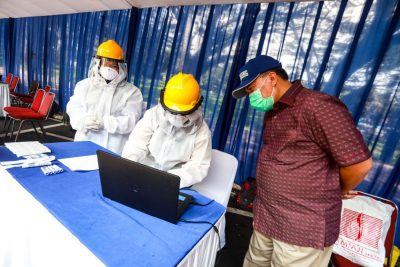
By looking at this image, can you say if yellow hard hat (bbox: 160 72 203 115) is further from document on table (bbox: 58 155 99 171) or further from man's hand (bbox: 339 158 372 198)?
man's hand (bbox: 339 158 372 198)

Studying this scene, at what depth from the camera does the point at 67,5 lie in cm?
471

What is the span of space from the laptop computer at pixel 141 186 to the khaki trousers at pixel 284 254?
1.80 feet

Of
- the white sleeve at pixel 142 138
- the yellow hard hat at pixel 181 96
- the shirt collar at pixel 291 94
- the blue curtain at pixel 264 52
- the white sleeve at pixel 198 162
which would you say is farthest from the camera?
the blue curtain at pixel 264 52

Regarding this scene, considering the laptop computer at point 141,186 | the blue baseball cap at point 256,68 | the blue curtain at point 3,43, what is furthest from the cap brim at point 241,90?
the blue curtain at point 3,43

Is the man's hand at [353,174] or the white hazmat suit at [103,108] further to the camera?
the white hazmat suit at [103,108]

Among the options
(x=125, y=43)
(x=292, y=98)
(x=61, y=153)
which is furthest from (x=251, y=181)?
(x=125, y=43)

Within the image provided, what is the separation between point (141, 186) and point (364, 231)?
67.3 inches

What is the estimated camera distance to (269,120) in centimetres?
119

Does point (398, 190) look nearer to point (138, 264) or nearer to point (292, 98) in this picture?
point (292, 98)

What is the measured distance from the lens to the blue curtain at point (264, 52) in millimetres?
2158

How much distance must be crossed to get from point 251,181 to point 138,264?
2.35m

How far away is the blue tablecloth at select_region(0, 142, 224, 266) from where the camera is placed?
714 mm

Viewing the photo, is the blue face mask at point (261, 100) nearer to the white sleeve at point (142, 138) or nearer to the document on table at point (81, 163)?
the white sleeve at point (142, 138)

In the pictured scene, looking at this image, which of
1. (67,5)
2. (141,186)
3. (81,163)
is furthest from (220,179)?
(67,5)
